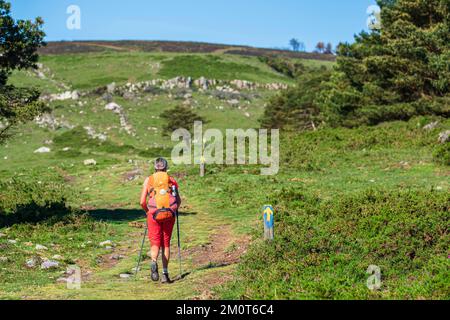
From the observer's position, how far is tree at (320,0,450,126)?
38.1 metres

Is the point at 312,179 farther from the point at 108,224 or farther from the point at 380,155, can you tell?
the point at 108,224

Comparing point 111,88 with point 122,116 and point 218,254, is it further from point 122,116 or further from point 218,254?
point 218,254

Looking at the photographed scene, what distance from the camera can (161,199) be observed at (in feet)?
36.5

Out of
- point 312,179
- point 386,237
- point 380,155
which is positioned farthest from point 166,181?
point 380,155

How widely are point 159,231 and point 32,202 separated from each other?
11.5m

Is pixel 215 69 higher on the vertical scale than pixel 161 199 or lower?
higher

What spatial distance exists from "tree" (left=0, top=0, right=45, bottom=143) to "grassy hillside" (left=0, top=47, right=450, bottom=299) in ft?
11.6

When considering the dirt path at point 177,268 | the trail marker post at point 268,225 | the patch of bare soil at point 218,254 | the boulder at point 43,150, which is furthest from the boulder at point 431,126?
the boulder at point 43,150

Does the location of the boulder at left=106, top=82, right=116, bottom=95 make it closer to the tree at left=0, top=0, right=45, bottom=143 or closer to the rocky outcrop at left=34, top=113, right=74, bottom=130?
the rocky outcrop at left=34, top=113, right=74, bottom=130

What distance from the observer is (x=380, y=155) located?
28.4 meters

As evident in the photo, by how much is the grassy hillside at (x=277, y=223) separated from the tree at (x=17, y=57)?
353 cm

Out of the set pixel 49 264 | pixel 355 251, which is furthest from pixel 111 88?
pixel 355 251

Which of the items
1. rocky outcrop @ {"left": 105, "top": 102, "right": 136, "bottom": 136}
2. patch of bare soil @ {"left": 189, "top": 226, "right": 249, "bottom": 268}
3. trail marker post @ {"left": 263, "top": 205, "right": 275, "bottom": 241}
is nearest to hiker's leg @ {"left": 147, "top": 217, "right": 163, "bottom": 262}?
patch of bare soil @ {"left": 189, "top": 226, "right": 249, "bottom": 268}

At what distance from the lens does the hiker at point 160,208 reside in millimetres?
11125
